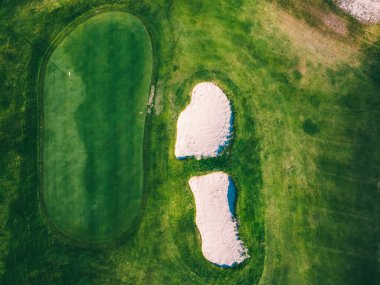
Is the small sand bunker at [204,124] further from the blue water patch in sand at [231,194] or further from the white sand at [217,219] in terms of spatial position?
the blue water patch in sand at [231,194]

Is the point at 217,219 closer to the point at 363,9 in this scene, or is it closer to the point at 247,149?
the point at 247,149

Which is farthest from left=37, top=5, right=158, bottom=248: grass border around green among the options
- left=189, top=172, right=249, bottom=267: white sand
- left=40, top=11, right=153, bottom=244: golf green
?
left=189, top=172, right=249, bottom=267: white sand

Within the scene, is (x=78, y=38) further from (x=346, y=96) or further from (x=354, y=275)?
(x=354, y=275)

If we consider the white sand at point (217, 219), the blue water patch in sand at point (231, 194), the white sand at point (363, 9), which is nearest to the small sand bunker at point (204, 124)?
the white sand at point (217, 219)

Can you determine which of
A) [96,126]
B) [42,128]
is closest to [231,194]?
[96,126]

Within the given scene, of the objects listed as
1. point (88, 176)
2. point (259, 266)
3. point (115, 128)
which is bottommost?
point (259, 266)

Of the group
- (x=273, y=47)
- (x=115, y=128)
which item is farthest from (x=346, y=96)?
(x=115, y=128)
